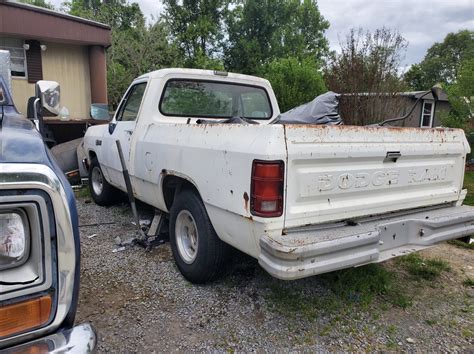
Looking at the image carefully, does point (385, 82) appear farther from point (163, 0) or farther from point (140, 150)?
point (163, 0)

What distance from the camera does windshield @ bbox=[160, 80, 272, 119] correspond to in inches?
167

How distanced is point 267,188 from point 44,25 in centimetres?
1007

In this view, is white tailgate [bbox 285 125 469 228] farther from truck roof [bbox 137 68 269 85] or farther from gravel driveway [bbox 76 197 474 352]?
truck roof [bbox 137 68 269 85]

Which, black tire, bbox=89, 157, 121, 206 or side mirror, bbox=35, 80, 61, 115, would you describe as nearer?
side mirror, bbox=35, 80, 61, 115

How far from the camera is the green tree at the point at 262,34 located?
2944 cm

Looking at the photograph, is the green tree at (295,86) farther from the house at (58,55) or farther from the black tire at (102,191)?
the black tire at (102,191)

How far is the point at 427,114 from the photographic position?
68.9 feet

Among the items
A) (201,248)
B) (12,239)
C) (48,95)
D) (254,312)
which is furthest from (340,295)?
(48,95)

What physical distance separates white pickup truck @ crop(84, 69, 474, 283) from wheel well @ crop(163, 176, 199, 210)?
11mm

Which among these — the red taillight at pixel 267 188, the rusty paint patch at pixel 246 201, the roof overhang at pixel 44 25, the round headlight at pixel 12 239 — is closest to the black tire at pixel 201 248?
the rusty paint patch at pixel 246 201

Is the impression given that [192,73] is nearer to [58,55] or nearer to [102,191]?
[102,191]

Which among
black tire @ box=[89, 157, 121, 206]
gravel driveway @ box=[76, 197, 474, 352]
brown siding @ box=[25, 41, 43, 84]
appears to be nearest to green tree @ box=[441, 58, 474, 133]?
A: gravel driveway @ box=[76, 197, 474, 352]

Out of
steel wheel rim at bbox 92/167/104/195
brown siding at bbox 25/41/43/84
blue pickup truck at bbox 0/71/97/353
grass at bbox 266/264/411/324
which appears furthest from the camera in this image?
brown siding at bbox 25/41/43/84

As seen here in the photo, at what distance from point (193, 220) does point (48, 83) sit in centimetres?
173
